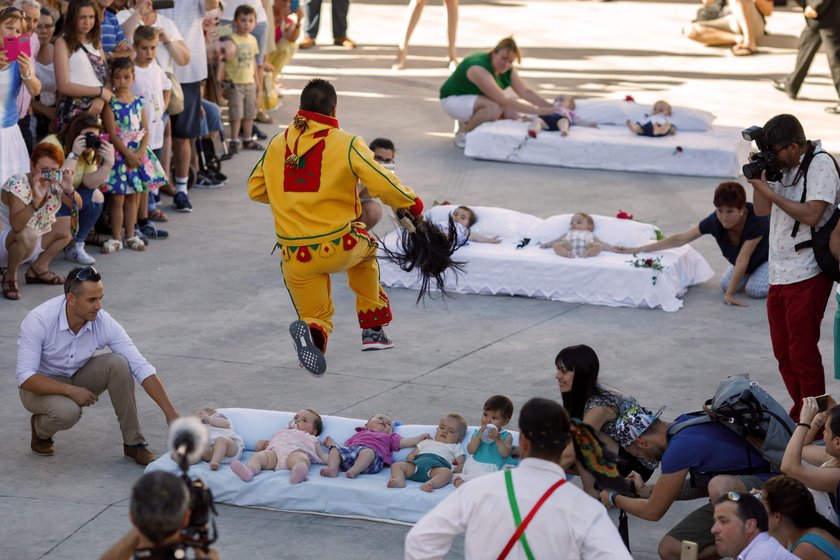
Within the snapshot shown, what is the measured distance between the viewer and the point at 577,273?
10.1m

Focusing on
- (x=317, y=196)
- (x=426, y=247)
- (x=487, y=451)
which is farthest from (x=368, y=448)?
(x=317, y=196)

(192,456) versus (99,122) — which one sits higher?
(192,456)

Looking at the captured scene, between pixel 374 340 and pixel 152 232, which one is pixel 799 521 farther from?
pixel 152 232

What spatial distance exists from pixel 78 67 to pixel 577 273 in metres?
4.29

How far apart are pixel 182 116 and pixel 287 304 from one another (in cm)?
298

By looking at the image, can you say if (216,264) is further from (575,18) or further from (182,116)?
(575,18)

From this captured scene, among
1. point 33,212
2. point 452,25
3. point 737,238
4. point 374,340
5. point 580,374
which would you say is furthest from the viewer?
point 452,25

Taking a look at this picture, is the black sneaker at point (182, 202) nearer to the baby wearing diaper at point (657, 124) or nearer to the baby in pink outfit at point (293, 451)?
the baby wearing diaper at point (657, 124)

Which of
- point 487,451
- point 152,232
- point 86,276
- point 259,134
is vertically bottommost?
point 152,232

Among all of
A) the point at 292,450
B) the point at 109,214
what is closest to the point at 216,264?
the point at 109,214

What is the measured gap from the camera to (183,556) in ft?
12.3

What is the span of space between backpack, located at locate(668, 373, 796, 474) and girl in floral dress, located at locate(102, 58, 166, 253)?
6190mm

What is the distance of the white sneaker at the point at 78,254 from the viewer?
34.6 ft

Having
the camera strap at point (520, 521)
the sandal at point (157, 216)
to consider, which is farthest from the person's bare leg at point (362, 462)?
the sandal at point (157, 216)
